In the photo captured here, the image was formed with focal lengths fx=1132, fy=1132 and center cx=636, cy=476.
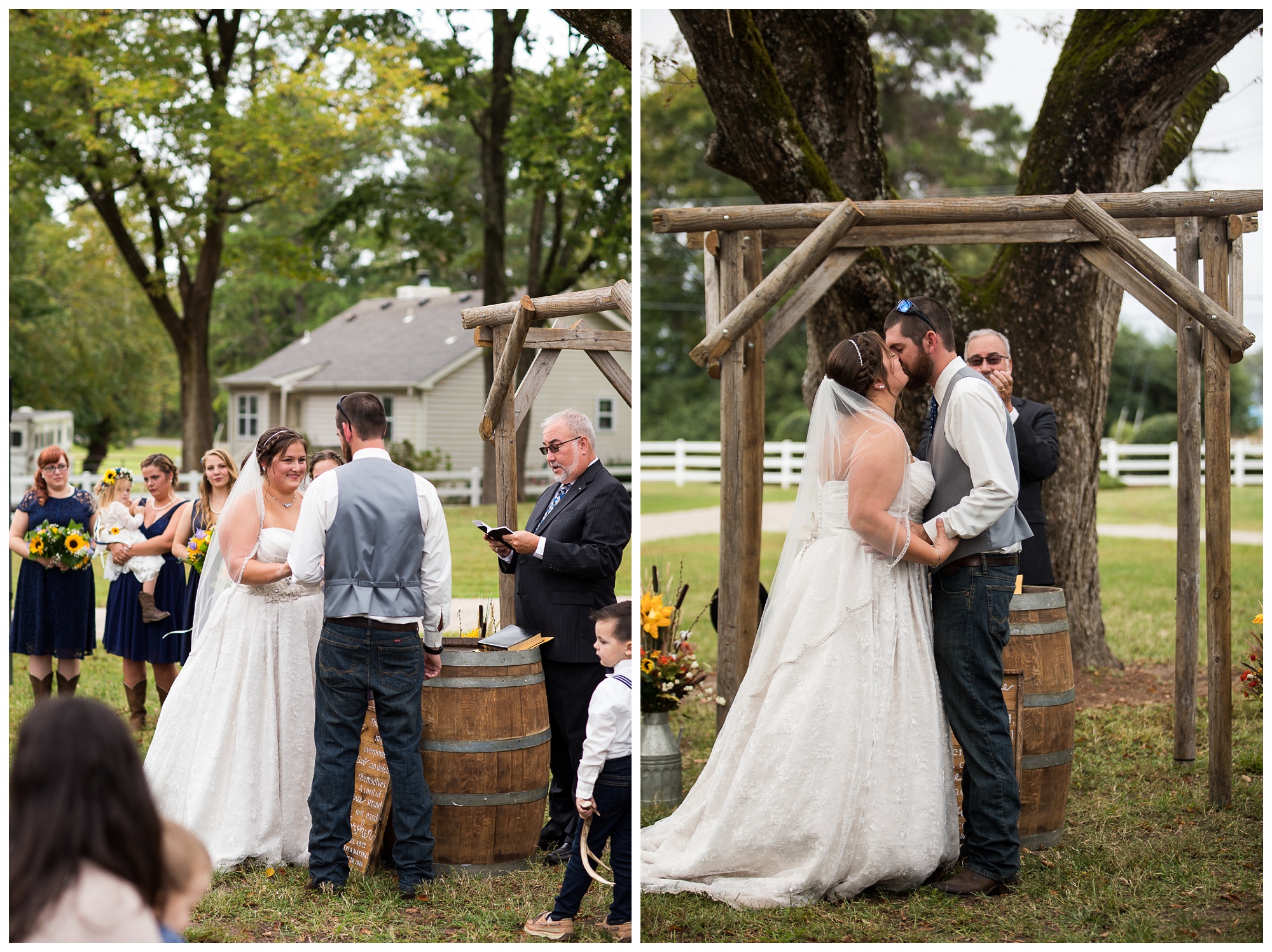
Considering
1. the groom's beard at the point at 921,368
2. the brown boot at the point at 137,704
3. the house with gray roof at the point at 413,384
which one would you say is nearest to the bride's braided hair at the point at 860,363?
the groom's beard at the point at 921,368

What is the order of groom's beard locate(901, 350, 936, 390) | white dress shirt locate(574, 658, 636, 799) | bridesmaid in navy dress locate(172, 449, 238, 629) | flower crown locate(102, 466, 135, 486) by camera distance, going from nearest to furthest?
white dress shirt locate(574, 658, 636, 799), groom's beard locate(901, 350, 936, 390), bridesmaid in navy dress locate(172, 449, 238, 629), flower crown locate(102, 466, 135, 486)

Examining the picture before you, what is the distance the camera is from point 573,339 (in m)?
5.20

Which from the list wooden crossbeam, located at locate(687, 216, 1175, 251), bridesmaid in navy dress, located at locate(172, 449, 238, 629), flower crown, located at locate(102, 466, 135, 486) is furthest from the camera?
flower crown, located at locate(102, 466, 135, 486)

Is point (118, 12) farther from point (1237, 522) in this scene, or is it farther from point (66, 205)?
point (1237, 522)

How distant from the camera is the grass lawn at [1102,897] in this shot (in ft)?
11.8

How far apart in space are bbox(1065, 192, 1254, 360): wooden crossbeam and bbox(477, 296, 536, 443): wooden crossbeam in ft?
7.69

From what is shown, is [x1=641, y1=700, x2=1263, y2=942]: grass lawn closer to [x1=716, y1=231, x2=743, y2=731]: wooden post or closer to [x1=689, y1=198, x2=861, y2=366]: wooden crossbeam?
[x1=716, y1=231, x2=743, y2=731]: wooden post

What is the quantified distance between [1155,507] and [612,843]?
19.3 metres

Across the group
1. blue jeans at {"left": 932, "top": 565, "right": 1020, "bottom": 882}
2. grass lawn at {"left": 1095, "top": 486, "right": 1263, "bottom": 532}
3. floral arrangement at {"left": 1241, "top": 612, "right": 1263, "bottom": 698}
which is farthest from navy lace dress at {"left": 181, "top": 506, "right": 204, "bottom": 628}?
grass lawn at {"left": 1095, "top": 486, "right": 1263, "bottom": 532}

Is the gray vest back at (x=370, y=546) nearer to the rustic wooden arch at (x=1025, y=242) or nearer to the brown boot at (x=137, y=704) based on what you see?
the rustic wooden arch at (x=1025, y=242)

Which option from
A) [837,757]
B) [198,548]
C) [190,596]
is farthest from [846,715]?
[190,596]

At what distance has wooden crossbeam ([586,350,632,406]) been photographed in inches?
206

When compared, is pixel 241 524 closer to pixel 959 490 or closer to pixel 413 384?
pixel 959 490

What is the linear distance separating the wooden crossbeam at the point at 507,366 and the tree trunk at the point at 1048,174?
2.23m
